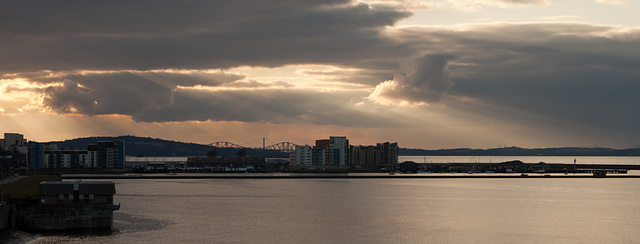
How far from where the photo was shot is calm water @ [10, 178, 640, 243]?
193 feet

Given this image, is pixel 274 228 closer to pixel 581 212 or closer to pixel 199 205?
pixel 199 205

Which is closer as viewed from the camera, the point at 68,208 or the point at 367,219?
the point at 68,208

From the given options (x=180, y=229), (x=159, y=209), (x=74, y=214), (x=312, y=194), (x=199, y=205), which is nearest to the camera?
(x=74, y=214)

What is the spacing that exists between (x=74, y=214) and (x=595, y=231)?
1839 inches

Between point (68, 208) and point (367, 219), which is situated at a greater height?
point (68, 208)

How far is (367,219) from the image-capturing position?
244 feet

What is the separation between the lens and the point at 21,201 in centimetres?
5650

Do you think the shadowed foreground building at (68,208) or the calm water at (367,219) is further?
the calm water at (367,219)

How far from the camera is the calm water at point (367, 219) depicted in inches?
2314

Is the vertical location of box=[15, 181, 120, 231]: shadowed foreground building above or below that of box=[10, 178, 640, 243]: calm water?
above

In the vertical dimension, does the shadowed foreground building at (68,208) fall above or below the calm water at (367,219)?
above

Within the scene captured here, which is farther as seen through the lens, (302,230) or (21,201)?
(302,230)

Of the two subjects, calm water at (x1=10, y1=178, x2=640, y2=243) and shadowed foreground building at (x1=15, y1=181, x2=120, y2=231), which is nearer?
shadowed foreground building at (x1=15, y1=181, x2=120, y2=231)

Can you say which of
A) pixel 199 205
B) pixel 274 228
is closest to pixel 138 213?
pixel 199 205
